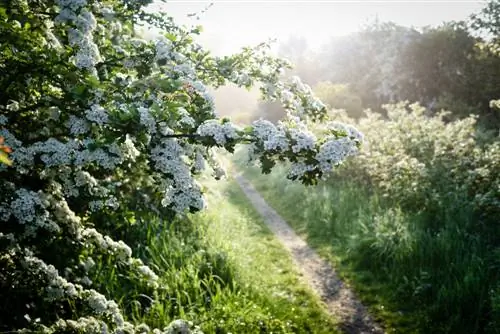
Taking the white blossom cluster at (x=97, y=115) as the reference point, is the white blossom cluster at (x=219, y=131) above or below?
below

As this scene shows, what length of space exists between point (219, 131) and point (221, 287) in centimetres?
496

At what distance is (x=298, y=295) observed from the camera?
8102 mm

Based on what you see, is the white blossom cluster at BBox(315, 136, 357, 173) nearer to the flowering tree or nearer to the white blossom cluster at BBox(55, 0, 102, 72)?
the flowering tree

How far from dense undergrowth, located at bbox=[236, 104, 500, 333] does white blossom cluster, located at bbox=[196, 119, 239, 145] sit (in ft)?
16.5

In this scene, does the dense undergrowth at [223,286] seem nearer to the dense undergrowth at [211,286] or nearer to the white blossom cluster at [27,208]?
the dense undergrowth at [211,286]

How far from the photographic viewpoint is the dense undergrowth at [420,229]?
681 cm

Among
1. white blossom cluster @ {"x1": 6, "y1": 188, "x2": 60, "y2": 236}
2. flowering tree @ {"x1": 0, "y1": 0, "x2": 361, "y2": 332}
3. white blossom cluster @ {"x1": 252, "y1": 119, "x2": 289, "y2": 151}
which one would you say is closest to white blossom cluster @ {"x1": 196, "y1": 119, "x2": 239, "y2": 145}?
flowering tree @ {"x1": 0, "y1": 0, "x2": 361, "y2": 332}

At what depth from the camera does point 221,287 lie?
24.8 ft

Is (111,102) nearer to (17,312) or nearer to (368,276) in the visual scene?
(17,312)

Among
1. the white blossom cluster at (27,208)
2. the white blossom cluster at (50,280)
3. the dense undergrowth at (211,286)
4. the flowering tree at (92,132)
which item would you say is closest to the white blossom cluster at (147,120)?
the flowering tree at (92,132)

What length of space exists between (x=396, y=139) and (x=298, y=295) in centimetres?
654

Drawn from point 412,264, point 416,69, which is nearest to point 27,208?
point 412,264

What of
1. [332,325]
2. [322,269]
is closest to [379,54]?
[322,269]

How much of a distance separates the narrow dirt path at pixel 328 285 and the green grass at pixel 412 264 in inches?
8.6
